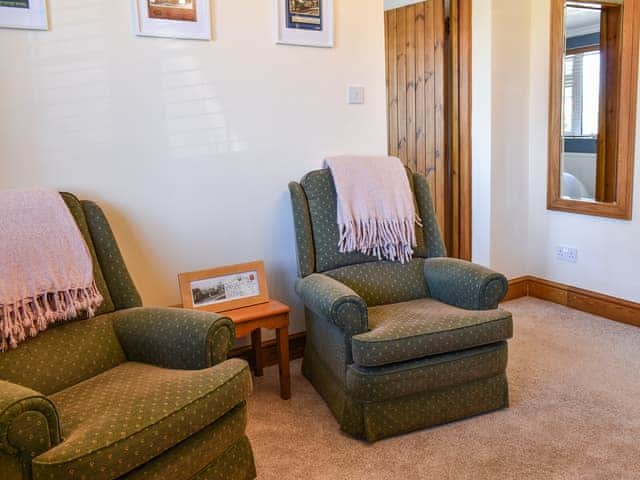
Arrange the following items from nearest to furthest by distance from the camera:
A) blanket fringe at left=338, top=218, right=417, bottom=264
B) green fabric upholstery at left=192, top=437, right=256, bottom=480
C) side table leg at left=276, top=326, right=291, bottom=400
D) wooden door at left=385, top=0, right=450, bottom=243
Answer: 1. green fabric upholstery at left=192, top=437, right=256, bottom=480
2. side table leg at left=276, top=326, right=291, bottom=400
3. blanket fringe at left=338, top=218, right=417, bottom=264
4. wooden door at left=385, top=0, right=450, bottom=243

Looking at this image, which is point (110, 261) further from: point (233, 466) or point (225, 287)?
point (233, 466)

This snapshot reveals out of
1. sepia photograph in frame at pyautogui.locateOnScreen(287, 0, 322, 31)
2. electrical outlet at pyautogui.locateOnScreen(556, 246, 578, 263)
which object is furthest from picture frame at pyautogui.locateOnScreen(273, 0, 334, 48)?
electrical outlet at pyautogui.locateOnScreen(556, 246, 578, 263)

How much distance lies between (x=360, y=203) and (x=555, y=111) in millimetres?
1738

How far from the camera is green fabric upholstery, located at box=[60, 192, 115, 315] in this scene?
7.33ft

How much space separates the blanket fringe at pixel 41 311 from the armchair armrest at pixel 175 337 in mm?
143

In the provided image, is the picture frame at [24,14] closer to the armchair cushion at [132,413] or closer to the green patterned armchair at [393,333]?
the green patterned armchair at [393,333]

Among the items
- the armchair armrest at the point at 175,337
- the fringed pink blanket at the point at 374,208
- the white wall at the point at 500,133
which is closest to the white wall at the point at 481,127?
the white wall at the point at 500,133

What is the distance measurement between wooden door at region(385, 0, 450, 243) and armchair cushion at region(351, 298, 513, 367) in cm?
189

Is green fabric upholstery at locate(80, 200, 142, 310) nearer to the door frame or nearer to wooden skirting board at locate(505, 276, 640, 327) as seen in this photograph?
the door frame

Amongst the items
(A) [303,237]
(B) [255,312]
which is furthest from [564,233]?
(B) [255,312]

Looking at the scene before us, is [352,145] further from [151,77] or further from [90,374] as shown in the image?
[90,374]

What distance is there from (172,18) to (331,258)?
1.28 m

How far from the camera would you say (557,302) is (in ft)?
12.8

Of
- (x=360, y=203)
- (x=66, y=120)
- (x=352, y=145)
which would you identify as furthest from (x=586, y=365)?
(x=66, y=120)
